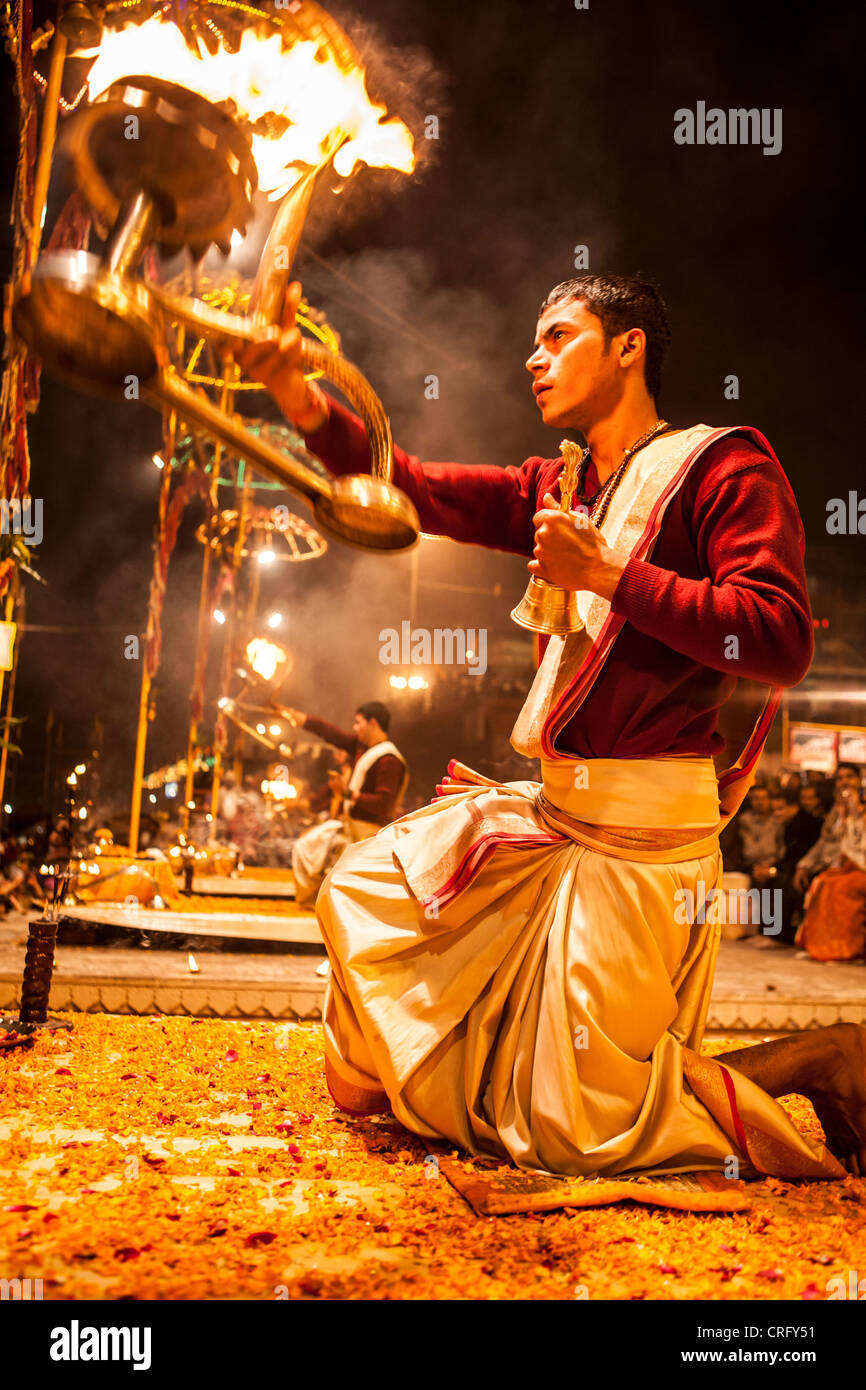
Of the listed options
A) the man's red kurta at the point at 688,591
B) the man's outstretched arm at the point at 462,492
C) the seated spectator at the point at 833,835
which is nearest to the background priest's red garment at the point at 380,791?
the man's outstretched arm at the point at 462,492

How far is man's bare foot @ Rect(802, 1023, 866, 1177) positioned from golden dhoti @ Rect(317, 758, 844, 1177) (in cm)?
14

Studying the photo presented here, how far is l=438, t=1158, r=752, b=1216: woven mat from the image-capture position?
177cm

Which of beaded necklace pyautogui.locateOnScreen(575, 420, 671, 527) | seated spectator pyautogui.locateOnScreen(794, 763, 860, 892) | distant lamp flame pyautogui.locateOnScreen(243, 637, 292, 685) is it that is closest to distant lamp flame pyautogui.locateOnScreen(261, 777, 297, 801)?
distant lamp flame pyautogui.locateOnScreen(243, 637, 292, 685)

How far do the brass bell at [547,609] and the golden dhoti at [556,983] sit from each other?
0.37m

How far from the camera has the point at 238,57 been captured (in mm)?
1390

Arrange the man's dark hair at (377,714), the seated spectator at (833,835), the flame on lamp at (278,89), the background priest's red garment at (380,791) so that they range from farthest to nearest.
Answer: the seated spectator at (833,835) → the man's dark hair at (377,714) → the background priest's red garment at (380,791) → the flame on lamp at (278,89)

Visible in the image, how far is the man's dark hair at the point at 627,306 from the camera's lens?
2303 millimetres

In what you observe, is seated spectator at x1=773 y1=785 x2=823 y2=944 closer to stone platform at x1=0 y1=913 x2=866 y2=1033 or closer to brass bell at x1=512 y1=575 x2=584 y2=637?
stone platform at x1=0 y1=913 x2=866 y2=1033

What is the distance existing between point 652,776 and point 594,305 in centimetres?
124

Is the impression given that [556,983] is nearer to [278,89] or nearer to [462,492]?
[462,492]

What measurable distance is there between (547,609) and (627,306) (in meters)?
0.92

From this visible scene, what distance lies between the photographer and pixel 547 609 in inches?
79.4

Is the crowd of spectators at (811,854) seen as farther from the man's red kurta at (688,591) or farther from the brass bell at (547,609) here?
the brass bell at (547,609)

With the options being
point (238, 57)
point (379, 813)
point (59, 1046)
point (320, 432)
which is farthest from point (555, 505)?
point (379, 813)
